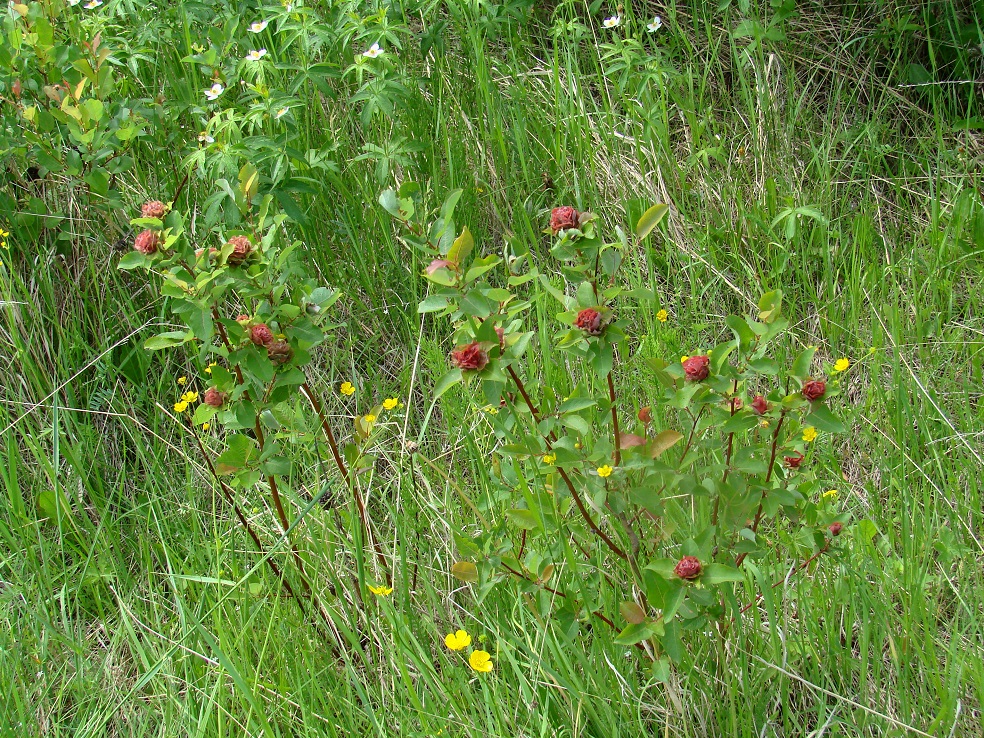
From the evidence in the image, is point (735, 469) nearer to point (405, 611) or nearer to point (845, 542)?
point (845, 542)

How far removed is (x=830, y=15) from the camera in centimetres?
325

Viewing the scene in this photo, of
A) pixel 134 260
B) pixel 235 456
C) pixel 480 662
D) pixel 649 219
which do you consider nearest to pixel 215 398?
pixel 235 456

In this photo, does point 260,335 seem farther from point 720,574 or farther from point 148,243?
point 720,574

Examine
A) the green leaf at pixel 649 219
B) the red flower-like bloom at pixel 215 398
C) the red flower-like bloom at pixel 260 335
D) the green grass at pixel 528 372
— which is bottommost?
the green grass at pixel 528 372

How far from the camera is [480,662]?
1517mm

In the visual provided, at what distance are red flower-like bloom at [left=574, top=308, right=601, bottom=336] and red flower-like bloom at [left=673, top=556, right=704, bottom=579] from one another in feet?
1.26

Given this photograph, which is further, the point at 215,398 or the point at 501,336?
the point at 215,398

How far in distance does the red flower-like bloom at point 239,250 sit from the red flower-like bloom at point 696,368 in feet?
2.57

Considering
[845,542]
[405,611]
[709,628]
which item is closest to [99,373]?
[405,611]

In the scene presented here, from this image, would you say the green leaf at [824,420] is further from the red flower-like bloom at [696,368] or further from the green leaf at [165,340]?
the green leaf at [165,340]

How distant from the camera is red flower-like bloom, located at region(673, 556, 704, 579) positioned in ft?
4.62

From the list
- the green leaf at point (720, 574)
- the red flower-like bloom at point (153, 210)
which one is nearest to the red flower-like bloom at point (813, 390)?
the green leaf at point (720, 574)

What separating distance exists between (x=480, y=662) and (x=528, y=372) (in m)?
0.74

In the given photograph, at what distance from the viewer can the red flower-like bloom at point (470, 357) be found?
1368 millimetres
